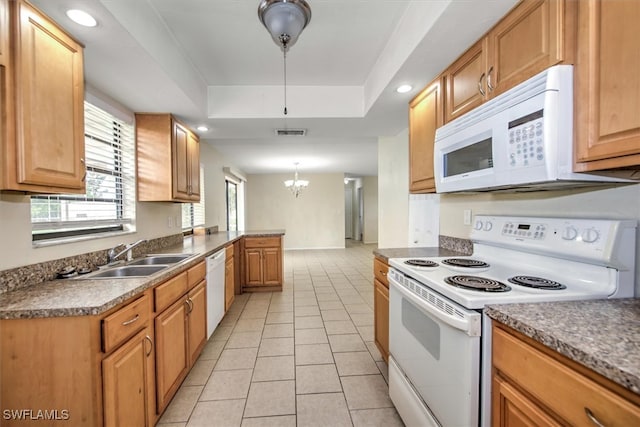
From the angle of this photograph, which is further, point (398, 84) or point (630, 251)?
point (398, 84)

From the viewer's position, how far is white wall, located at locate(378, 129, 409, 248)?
357cm

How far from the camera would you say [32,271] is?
143 centimetres

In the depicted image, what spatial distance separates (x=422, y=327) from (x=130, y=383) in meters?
1.43

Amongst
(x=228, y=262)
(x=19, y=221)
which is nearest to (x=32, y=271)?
(x=19, y=221)

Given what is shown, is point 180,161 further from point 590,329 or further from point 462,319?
point 590,329

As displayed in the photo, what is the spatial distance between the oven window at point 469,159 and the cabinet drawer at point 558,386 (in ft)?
2.83

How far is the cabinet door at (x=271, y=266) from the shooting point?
4.23 metres

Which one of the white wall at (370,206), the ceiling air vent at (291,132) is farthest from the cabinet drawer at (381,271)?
the white wall at (370,206)

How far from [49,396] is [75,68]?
5.08 feet

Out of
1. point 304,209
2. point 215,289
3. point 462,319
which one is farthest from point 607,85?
point 304,209

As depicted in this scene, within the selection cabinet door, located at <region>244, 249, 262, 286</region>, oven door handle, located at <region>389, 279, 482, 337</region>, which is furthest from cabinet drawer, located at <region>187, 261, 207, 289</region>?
cabinet door, located at <region>244, 249, 262, 286</region>

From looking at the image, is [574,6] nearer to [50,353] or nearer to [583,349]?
[583,349]

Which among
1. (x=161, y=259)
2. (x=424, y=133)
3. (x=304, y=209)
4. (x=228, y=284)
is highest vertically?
(x=424, y=133)

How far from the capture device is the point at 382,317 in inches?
82.5
